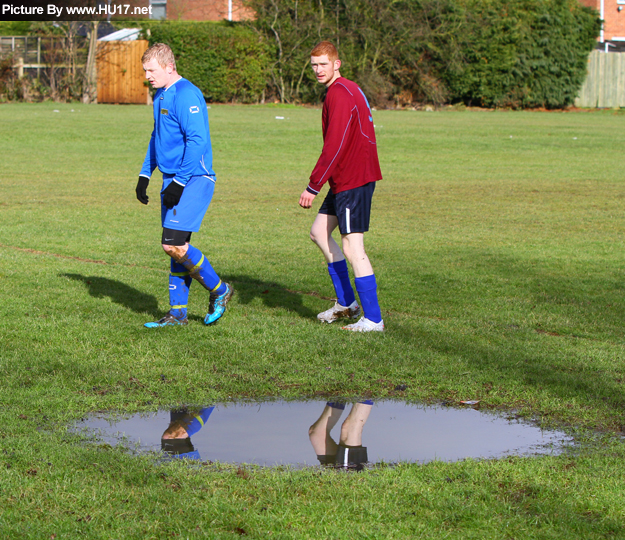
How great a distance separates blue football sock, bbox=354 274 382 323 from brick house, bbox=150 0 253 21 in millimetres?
38161

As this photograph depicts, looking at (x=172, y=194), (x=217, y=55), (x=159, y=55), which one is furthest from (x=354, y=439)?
(x=217, y=55)

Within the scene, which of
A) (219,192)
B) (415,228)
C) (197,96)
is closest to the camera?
(197,96)

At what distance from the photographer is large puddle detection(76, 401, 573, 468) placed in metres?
4.33

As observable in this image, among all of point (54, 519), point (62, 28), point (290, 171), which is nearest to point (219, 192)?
point (290, 171)

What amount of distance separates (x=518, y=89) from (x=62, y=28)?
22.0 m

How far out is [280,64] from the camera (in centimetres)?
3950

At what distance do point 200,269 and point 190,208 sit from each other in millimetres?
522

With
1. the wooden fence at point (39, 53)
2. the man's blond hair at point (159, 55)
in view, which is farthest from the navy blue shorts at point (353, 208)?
the wooden fence at point (39, 53)

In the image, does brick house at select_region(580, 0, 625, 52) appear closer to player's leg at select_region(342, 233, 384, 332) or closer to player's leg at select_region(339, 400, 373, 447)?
player's leg at select_region(342, 233, 384, 332)

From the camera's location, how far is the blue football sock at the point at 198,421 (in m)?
4.64

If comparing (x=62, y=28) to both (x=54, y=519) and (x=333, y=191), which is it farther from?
(x=54, y=519)

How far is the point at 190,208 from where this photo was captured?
6465mm

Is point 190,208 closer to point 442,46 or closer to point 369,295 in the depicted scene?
point 369,295

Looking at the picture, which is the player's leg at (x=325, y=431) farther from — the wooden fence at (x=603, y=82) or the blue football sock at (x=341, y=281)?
the wooden fence at (x=603, y=82)
